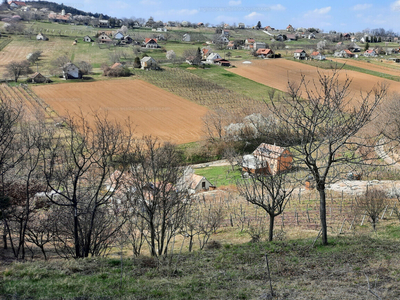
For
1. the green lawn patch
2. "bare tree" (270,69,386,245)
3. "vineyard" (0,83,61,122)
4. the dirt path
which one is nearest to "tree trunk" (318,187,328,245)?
"bare tree" (270,69,386,245)

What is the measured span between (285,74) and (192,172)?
5481cm

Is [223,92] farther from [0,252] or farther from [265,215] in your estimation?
[0,252]

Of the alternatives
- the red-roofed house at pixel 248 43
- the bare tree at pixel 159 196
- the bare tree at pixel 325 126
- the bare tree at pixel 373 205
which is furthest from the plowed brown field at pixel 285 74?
the bare tree at pixel 325 126

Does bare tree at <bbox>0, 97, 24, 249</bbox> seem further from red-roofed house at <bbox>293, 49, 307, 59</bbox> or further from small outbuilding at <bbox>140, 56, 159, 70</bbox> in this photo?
red-roofed house at <bbox>293, 49, 307, 59</bbox>

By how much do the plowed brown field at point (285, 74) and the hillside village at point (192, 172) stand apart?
0.77m

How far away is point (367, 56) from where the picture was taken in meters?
118

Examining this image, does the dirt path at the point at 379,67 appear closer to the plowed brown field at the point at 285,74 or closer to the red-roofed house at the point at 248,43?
the plowed brown field at the point at 285,74

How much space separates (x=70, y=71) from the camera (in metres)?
69.9

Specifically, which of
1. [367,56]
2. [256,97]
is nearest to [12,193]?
[256,97]

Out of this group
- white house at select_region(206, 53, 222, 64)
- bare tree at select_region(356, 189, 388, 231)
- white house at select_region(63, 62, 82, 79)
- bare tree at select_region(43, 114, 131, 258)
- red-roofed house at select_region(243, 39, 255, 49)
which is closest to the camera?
bare tree at select_region(43, 114, 131, 258)

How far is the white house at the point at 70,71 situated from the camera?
228 ft

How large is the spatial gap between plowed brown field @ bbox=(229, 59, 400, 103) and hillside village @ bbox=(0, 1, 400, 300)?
77 centimetres

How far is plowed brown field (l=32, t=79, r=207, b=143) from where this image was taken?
4862cm

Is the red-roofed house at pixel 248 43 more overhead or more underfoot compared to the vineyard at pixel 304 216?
more overhead
